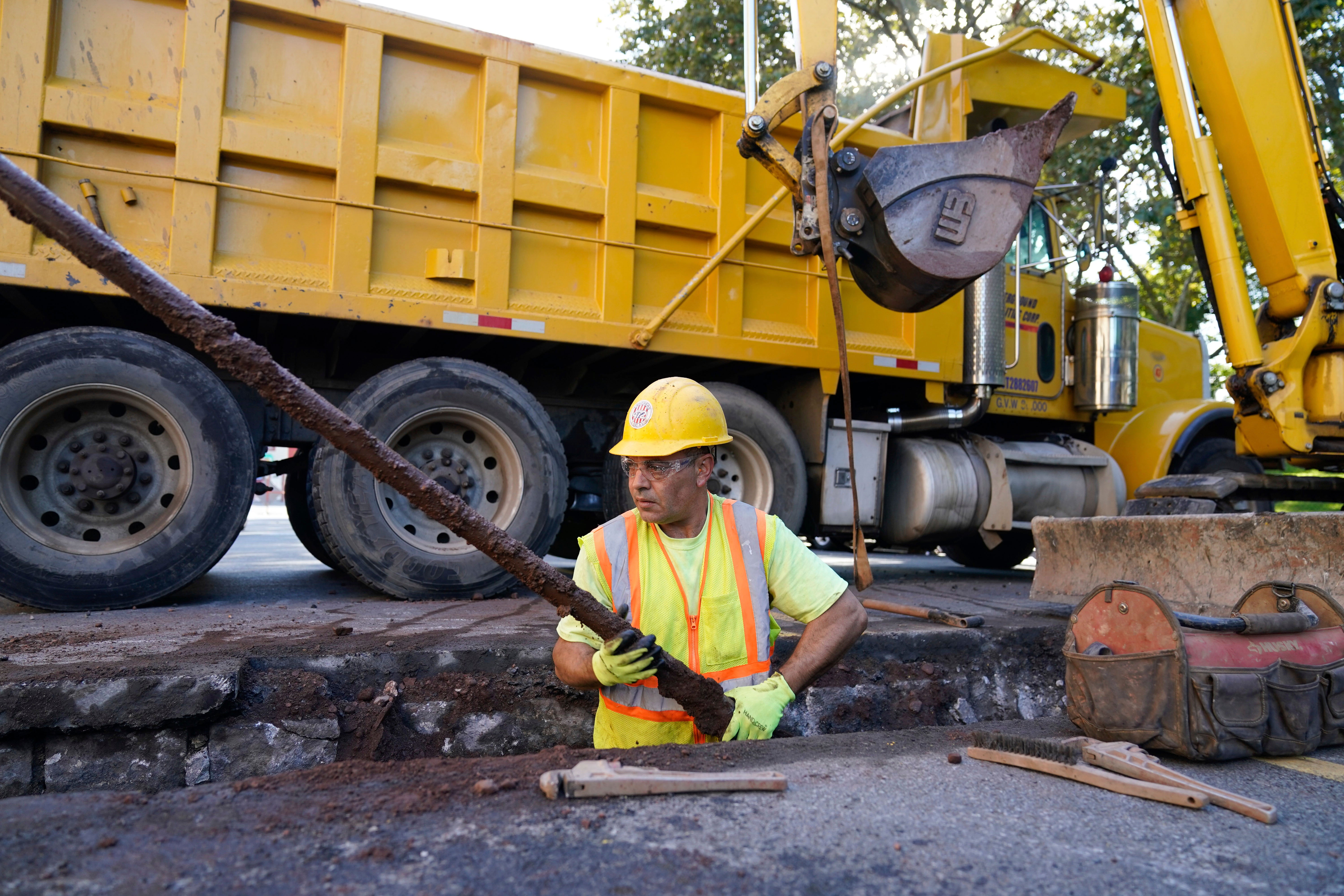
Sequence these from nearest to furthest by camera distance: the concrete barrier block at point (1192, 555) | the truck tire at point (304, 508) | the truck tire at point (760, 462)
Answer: the concrete barrier block at point (1192, 555) < the truck tire at point (304, 508) < the truck tire at point (760, 462)

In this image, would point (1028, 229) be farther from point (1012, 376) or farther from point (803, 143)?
point (803, 143)

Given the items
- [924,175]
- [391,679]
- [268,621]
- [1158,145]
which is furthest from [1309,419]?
[268,621]

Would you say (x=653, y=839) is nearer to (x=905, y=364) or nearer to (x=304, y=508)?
(x=905, y=364)

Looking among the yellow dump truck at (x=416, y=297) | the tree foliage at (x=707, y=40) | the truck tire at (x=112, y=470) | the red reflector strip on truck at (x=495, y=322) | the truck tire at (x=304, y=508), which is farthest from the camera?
the tree foliage at (x=707, y=40)

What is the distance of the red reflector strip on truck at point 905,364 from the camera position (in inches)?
225

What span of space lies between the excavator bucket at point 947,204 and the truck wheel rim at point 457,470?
207 centimetres

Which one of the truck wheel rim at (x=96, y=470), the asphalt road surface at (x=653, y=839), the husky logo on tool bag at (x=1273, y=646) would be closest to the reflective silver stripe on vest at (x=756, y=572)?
the asphalt road surface at (x=653, y=839)

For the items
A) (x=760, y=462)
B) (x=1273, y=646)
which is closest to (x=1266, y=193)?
(x=760, y=462)

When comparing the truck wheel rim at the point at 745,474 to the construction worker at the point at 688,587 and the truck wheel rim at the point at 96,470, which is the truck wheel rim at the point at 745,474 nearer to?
the construction worker at the point at 688,587

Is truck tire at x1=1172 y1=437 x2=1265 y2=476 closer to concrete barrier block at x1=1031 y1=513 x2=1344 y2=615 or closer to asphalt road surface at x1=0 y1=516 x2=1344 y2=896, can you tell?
concrete barrier block at x1=1031 y1=513 x2=1344 y2=615

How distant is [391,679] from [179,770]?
70 centimetres

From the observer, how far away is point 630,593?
2.56 metres

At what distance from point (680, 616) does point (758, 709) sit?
0.35 meters

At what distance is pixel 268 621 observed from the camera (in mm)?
3803
